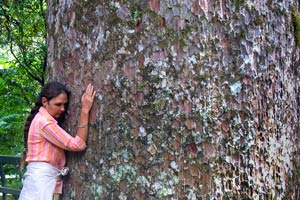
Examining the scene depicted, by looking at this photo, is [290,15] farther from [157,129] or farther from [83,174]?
[83,174]

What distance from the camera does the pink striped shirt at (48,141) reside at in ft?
7.63

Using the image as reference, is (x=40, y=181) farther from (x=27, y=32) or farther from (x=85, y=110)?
(x=27, y=32)

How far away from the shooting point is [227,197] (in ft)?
6.51

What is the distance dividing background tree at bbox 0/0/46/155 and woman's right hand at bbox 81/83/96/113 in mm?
5344

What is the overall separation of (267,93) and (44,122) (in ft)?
4.14

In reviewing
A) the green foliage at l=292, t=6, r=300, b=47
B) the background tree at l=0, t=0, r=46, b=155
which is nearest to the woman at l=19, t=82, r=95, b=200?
the green foliage at l=292, t=6, r=300, b=47

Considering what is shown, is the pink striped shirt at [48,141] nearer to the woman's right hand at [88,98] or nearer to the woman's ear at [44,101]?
the woman's ear at [44,101]

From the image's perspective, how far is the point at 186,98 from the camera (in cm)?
198

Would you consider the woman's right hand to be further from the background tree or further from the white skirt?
the background tree

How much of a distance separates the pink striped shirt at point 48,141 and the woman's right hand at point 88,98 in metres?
0.16

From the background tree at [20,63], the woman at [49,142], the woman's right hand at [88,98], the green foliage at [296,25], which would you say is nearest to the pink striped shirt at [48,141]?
the woman at [49,142]

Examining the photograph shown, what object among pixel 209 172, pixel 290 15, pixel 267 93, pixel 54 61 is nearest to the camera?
pixel 209 172

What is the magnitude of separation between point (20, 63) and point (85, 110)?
5.88 m

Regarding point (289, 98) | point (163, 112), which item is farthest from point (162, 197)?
point (289, 98)
